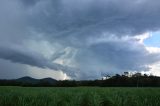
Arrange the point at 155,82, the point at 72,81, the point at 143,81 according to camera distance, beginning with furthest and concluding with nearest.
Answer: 1. the point at 143,81
2. the point at 155,82
3. the point at 72,81

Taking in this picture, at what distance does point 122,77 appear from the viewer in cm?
13800

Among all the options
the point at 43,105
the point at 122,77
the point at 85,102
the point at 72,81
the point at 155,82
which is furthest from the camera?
the point at 122,77

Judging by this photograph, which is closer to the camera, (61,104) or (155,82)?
(61,104)

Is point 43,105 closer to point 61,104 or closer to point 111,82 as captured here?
point 61,104

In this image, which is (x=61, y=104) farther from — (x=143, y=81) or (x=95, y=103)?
(x=143, y=81)

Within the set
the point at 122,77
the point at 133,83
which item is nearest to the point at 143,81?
the point at 133,83

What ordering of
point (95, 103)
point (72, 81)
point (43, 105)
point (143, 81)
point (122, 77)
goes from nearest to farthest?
point (43, 105) → point (95, 103) → point (72, 81) → point (143, 81) → point (122, 77)

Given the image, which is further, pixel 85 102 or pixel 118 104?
pixel 85 102

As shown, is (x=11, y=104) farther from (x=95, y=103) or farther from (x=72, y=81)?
(x=72, y=81)

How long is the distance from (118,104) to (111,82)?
120574 millimetres

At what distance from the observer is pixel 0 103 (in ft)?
34.0

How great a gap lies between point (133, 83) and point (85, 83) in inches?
916

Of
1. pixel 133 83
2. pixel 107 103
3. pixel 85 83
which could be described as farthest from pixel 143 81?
pixel 107 103

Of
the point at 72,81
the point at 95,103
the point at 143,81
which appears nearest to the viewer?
A: the point at 95,103
